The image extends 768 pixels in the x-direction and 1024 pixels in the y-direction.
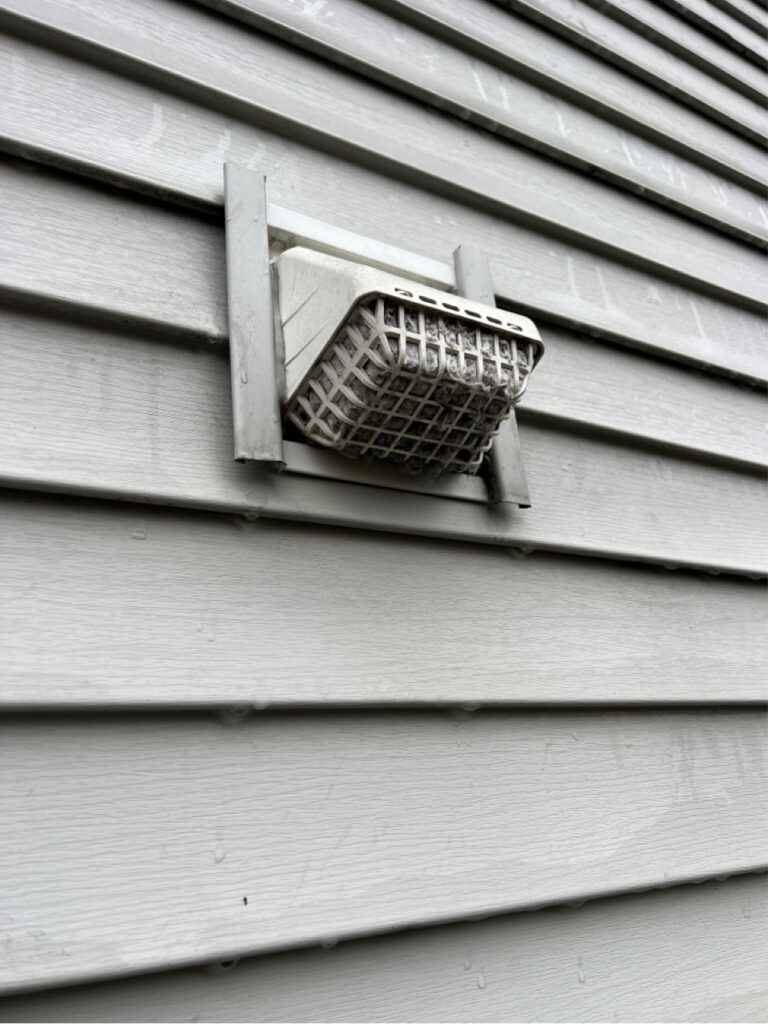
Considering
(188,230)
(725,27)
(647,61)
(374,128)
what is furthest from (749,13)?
(188,230)

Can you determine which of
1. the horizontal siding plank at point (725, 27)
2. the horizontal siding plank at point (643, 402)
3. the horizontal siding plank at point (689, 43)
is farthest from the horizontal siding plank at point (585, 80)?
the horizontal siding plank at point (643, 402)

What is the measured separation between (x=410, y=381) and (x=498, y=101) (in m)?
0.85

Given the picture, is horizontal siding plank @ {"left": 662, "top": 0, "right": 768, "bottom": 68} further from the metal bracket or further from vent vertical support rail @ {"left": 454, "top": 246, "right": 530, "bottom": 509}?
the metal bracket

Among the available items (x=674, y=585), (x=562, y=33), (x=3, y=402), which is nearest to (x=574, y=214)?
(x=562, y=33)

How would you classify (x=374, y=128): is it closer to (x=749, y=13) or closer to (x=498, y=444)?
(x=498, y=444)

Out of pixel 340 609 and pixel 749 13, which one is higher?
pixel 749 13

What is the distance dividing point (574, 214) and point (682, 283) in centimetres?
30

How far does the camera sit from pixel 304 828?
81 centimetres

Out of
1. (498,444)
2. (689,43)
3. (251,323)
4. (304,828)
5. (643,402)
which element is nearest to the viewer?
(304,828)

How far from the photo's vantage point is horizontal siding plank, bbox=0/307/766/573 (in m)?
0.79

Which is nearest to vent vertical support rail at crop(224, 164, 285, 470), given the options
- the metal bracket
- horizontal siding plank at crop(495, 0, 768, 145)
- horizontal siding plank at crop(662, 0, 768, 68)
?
the metal bracket

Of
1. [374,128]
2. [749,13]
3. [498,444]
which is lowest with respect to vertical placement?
[498,444]

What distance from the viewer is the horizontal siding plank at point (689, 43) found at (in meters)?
1.81

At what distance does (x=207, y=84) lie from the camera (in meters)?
1.02
